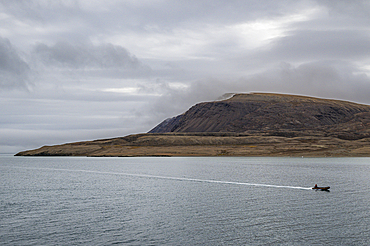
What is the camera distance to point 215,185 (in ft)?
220

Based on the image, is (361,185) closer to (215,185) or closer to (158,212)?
(215,185)

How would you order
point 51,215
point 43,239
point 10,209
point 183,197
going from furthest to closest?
point 183,197, point 10,209, point 51,215, point 43,239

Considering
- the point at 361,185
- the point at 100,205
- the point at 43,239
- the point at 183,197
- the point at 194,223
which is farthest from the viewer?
the point at 361,185

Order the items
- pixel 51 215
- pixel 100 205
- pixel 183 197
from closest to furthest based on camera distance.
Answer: pixel 51 215 → pixel 100 205 → pixel 183 197

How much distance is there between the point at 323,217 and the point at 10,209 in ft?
118

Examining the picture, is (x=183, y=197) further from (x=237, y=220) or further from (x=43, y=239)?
(x=43, y=239)

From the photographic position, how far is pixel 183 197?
52688 millimetres

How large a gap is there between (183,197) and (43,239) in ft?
82.0

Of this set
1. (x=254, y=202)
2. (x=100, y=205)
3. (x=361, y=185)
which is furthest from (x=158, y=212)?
(x=361, y=185)

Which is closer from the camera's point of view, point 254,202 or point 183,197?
point 254,202

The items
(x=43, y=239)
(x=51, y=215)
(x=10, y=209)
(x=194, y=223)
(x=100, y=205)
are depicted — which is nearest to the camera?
(x=43, y=239)

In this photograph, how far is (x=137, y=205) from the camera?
4634cm

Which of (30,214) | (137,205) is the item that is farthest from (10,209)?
(137,205)

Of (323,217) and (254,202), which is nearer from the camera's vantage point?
(323,217)
